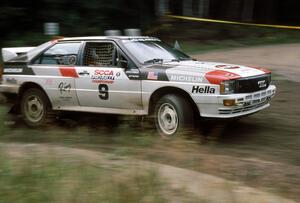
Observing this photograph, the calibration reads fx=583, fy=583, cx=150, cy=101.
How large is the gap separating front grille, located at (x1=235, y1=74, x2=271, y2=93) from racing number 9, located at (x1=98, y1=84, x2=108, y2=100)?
7.15ft

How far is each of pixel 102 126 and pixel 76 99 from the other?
2.05 ft

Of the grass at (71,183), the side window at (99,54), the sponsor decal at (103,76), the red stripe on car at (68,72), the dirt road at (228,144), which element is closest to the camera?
the grass at (71,183)

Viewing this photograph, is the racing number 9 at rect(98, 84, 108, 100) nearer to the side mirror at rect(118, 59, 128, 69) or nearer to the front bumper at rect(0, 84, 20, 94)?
the side mirror at rect(118, 59, 128, 69)

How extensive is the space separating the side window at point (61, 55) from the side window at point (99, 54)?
237 millimetres

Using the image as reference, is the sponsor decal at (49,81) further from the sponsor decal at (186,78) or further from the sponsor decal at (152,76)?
the sponsor decal at (186,78)

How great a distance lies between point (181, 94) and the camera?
28.4ft

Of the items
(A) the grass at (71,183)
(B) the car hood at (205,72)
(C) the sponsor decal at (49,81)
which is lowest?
(A) the grass at (71,183)

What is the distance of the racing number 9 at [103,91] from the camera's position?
9328mm

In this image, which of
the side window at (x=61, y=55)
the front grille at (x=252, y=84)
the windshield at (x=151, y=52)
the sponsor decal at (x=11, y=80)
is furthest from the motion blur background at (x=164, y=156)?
the windshield at (x=151, y=52)

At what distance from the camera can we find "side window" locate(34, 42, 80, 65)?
32.6ft

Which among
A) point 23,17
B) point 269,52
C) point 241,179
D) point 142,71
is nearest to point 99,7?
point 23,17

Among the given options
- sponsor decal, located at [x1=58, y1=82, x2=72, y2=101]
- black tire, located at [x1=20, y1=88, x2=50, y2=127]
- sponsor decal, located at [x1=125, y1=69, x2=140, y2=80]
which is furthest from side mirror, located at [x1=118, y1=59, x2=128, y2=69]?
black tire, located at [x1=20, y1=88, x2=50, y2=127]

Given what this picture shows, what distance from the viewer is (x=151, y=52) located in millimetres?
9539

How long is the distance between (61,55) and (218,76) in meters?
3.13
